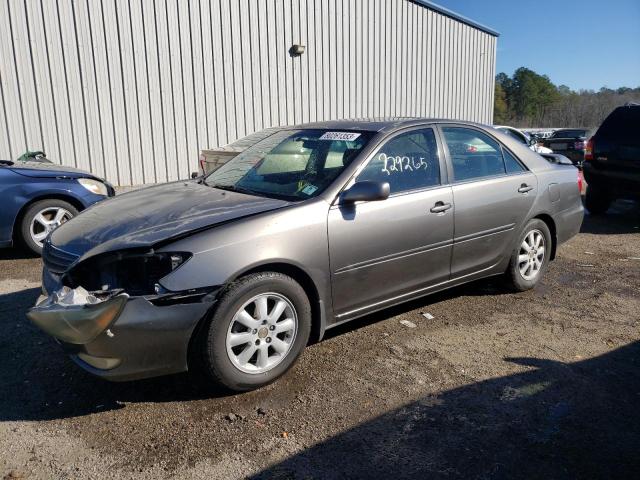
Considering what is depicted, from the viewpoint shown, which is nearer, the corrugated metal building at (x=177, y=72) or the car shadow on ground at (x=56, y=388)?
the car shadow on ground at (x=56, y=388)

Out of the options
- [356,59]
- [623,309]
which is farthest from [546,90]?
[623,309]

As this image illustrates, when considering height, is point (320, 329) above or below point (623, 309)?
above

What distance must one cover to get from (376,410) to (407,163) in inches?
73.6

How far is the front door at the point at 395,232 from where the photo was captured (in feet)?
11.5

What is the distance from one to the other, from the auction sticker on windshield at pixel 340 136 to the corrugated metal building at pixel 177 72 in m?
7.09

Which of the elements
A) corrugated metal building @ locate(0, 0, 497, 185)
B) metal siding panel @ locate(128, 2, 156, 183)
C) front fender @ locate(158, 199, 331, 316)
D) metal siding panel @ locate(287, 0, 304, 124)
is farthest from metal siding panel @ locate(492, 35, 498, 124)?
front fender @ locate(158, 199, 331, 316)

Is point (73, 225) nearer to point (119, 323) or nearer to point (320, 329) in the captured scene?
point (119, 323)

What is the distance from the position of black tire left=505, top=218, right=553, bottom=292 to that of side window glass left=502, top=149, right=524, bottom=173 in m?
0.49

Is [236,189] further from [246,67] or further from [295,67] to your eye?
[295,67]

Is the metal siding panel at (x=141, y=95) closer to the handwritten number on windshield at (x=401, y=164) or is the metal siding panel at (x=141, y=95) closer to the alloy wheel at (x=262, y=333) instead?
the handwritten number on windshield at (x=401, y=164)

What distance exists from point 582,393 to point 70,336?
2.96 m

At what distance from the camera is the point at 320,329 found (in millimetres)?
3494

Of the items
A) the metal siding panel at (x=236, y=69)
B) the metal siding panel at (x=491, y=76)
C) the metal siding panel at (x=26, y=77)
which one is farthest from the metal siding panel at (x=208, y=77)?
the metal siding panel at (x=491, y=76)

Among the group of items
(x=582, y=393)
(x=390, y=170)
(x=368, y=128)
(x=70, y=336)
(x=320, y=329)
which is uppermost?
(x=368, y=128)
